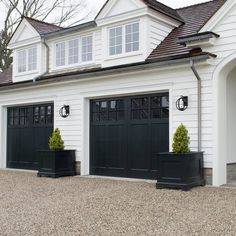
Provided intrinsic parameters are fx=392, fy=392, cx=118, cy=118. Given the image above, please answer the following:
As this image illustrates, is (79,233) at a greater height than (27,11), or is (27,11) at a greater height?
(27,11)

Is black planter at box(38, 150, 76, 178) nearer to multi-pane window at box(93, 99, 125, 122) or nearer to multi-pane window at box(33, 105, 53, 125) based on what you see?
multi-pane window at box(93, 99, 125, 122)

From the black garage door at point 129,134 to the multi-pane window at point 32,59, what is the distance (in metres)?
3.73

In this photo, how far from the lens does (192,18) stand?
13250 millimetres

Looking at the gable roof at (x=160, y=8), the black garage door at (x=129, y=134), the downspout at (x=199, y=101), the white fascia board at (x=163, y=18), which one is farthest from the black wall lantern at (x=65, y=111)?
the downspout at (x=199, y=101)

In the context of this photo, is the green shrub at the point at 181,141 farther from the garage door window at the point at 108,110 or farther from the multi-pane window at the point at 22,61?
the multi-pane window at the point at 22,61

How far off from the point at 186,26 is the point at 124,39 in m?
2.10

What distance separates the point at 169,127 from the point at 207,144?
126cm

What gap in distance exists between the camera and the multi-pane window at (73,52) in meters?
14.1

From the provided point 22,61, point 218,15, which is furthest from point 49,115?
point 218,15

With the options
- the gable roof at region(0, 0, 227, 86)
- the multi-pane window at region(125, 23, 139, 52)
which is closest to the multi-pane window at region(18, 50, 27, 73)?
the gable roof at region(0, 0, 227, 86)

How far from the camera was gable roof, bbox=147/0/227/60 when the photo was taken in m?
11.1

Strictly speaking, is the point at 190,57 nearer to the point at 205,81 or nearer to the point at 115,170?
the point at 205,81

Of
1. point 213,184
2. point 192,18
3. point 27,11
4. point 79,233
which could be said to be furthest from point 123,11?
point 27,11

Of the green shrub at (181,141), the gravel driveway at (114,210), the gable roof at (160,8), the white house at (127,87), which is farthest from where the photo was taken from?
the gable roof at (160,8)
